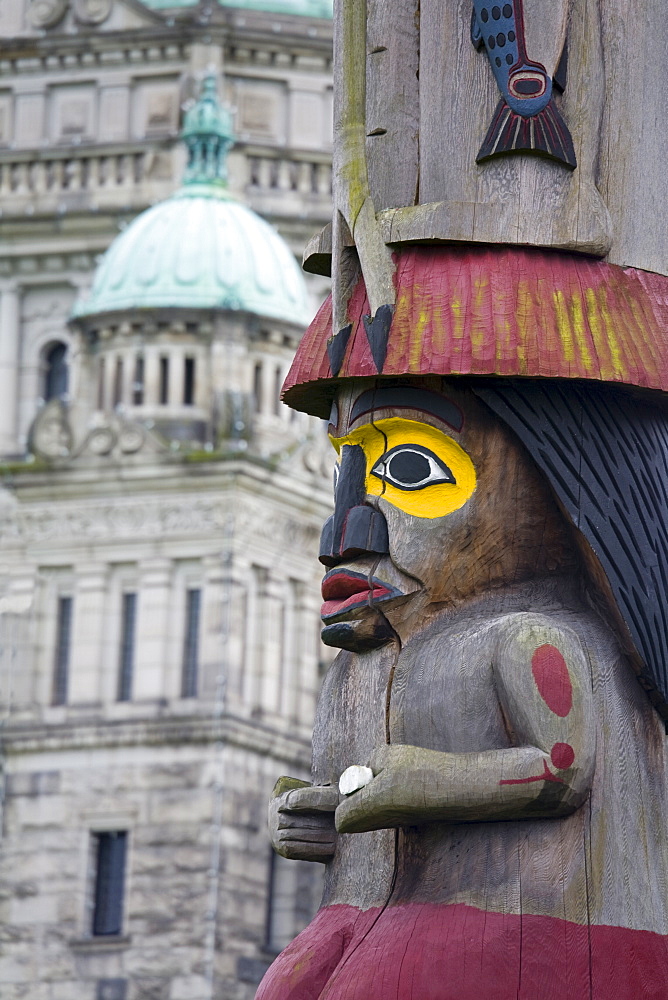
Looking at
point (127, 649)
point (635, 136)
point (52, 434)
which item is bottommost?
point (635, 136)

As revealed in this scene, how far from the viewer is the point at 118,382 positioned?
40.4 meters

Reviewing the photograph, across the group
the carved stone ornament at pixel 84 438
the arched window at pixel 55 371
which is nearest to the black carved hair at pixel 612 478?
the carved stone ornament at pixel 84 438

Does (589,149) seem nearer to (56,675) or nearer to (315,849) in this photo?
(315,849)

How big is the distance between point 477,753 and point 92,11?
3915 cm

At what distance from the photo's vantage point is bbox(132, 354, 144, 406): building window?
40.2 meters

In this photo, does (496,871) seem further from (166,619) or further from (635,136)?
(166,619)

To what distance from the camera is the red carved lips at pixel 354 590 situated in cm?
873

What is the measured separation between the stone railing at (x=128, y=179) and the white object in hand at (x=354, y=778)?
3719 cm

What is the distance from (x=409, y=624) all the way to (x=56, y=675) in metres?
32.3

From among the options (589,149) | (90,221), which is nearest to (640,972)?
(589,149)

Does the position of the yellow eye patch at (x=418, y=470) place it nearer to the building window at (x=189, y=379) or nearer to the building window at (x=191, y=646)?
the building window at (x=191, y=646)

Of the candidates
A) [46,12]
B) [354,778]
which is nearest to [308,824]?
[354,778]

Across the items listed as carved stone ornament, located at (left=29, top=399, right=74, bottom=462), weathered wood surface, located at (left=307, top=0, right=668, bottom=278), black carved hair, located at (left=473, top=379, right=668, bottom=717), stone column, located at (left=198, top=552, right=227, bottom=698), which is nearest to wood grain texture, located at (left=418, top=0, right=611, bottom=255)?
weathered wood surface, located at (left=307, top=0, right=668, bottom=278)

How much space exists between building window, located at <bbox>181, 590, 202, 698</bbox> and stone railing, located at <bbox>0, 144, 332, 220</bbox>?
27.4 feet
